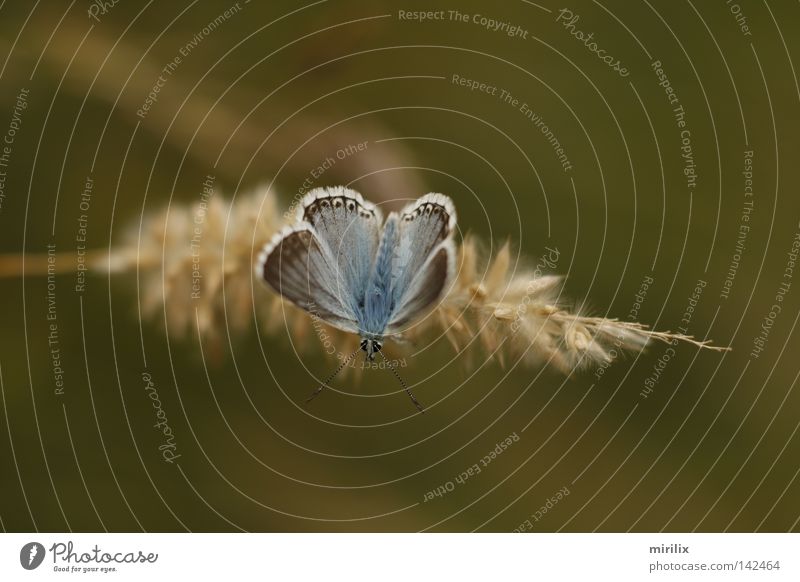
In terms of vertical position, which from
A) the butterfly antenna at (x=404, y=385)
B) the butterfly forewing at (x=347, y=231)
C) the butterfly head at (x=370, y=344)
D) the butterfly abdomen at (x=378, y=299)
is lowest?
the butterfly antenna at (x=404, y=385)

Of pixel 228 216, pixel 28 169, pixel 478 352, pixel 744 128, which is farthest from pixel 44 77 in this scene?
Result: pixel 744 128

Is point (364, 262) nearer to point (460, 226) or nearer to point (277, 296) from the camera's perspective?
point (277, 296)

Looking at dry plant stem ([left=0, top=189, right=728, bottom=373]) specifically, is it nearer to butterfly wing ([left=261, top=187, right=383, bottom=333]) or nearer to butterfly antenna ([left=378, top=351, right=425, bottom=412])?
butterfly wing ([left=261, top=187, right=383, bottom=333])

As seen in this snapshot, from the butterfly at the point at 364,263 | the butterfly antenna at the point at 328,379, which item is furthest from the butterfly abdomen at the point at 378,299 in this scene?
the butterfly antenna at the point at 328,379

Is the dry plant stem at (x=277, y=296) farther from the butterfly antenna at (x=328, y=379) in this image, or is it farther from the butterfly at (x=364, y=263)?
the butterfly antenna at (x=328, y=379)

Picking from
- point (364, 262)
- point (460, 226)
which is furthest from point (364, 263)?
point (460, 226)

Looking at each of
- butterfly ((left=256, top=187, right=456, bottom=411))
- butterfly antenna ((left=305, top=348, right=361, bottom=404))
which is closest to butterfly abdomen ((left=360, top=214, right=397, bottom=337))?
butterfly ((left=256, top=187, right=456, bottom=411))
